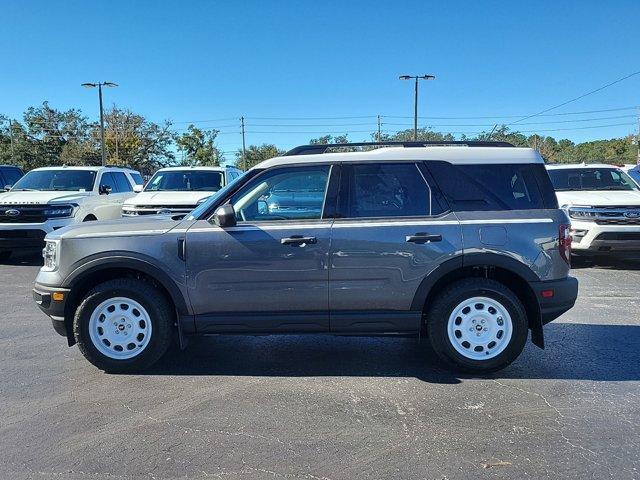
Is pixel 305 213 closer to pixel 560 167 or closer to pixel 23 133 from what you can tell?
pixel 560 167

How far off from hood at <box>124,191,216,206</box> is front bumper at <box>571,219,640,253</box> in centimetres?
701

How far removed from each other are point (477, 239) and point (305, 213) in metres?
1.45

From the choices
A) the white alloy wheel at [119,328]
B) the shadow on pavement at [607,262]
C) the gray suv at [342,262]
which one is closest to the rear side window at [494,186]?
the gray suv at [342,262]

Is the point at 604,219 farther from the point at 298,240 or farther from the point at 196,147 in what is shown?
the point at 196,147

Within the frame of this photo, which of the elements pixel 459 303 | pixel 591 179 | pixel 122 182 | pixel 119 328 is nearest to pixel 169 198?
pixel 122 182

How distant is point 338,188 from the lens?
14.4ft

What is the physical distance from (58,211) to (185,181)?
253 cm

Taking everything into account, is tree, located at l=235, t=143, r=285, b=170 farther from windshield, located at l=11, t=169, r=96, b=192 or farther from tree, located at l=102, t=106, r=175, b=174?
windshield, located at l=11, t=169, r=96, b=192

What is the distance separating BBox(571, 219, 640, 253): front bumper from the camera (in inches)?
346

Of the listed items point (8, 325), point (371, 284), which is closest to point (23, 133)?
point (8, 325)

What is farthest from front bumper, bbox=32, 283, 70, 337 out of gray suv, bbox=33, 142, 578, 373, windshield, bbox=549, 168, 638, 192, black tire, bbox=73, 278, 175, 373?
windshield, bbox=549, 168, 638, 192

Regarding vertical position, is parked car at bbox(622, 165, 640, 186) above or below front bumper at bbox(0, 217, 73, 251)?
above

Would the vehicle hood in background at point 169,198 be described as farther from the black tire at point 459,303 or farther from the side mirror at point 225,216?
Result: the black tire at point 459,303

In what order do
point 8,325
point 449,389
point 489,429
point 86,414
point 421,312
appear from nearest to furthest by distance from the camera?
1. point 489,429
2. point 86,414
3. point 449,389
4. point 421,312
5. point 8,325
